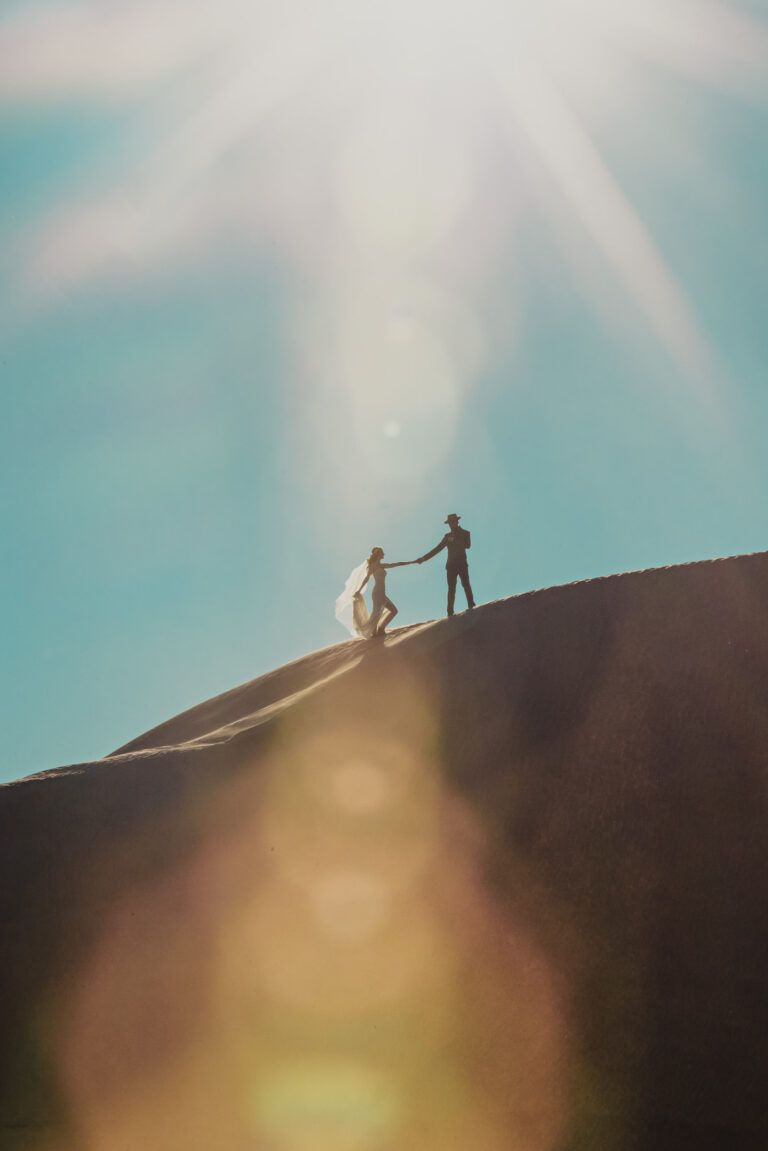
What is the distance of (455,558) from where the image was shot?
1772 centimetres

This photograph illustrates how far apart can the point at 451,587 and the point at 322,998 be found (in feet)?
26.5

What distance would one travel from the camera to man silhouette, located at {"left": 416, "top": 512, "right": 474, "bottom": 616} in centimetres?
1764

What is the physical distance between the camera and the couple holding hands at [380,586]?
17.7m

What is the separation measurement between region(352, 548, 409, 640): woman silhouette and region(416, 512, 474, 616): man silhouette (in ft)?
4.08

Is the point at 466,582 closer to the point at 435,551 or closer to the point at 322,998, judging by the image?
the point at 435,551

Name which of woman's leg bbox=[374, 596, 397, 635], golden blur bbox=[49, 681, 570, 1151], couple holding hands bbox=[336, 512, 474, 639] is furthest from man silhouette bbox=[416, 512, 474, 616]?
golden blur bbox=[49, 681, 570, 1151]

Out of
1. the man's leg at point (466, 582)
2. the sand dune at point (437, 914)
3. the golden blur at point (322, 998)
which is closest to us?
the sand dune at point (437, 914)

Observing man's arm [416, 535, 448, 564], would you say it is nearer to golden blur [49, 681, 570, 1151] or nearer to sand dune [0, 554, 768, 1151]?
sand dune [0, 554, 768, 1151]

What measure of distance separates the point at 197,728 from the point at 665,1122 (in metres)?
12.4

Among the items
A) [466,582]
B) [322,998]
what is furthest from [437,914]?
[466,582]

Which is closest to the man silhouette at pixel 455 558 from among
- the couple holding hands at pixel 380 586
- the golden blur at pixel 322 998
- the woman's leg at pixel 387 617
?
the couple holding hands at pixel 380 586

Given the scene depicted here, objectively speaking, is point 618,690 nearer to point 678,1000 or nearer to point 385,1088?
point 678,1000

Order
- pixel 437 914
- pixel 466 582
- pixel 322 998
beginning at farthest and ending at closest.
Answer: pixel 466 582
pixel 437 914
pixel 322 998

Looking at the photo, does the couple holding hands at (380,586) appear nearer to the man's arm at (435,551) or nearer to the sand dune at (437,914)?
the man's arm at (435,551)
